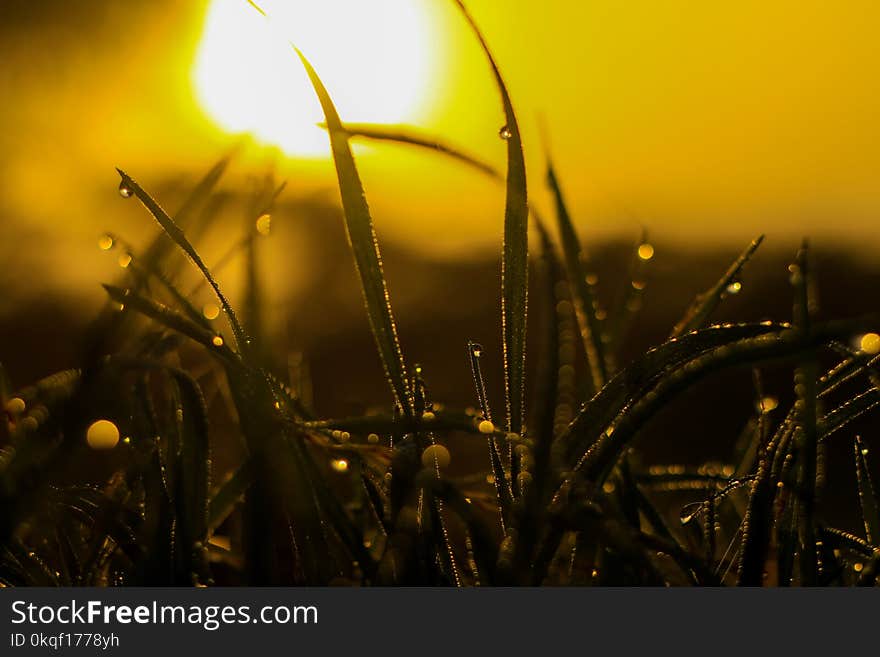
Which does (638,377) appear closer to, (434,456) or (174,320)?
(434,456)

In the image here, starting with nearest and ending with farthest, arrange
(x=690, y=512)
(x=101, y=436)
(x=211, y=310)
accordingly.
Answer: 1. (x=101, y=436)
2. (x=211, y=310)
3. (x=690, y=512)

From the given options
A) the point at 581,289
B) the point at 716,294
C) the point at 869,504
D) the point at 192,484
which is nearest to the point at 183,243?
the point at 192,484

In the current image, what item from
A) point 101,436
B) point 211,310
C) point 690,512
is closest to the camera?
point 101,436

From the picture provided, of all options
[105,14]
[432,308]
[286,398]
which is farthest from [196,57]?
[286,398]

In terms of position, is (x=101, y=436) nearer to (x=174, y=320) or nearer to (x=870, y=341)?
(x=174, y=320)

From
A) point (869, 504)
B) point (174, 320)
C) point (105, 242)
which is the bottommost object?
point (869, 504)

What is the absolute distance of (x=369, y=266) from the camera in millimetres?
631

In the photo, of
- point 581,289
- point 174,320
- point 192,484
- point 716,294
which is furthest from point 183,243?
point 716,294

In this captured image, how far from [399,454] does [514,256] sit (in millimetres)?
180

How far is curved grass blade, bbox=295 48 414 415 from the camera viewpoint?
628mm

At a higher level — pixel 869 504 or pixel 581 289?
pixel 581 289

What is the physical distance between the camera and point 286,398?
723 millimetres

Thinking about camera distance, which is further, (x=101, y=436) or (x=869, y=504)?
(x=869, y=504)

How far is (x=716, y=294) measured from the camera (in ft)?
2.71
